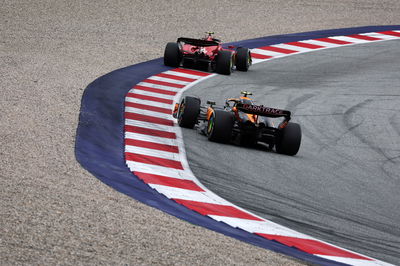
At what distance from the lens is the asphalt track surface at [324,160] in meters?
9.88

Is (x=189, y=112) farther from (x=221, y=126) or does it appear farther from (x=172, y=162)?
(x=172, y=162)

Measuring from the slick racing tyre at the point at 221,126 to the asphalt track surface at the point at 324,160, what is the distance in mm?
172

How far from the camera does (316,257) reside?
27.2 feet

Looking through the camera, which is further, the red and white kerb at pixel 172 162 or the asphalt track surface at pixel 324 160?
the asphalt track surface at pixel 324 160

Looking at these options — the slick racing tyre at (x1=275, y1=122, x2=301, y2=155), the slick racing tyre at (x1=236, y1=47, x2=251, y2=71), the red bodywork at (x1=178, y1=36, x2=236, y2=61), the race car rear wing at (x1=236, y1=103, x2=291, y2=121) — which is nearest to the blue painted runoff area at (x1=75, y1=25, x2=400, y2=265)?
the red bodywork at (x1=178, y1=36, x2=236, y2=61)

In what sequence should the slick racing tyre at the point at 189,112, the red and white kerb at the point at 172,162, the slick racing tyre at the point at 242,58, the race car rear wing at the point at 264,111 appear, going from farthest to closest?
1. the slick racing tyre at the point at 242,58
2. the slick racing tyre at the point at 189,112
3. the race car rear wing at the point at 264,111
4. the red and white kerb at the point at 172,162

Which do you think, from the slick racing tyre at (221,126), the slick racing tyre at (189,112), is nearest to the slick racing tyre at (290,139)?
the slick racing tyre at (221,126)

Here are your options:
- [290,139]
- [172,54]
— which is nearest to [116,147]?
[290,139]

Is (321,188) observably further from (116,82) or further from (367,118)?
(116,82)

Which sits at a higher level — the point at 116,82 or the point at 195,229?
the point at 195,229

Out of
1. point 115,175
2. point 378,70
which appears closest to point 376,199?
point 115,175

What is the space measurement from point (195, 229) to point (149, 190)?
204cm

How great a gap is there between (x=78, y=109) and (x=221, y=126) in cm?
306

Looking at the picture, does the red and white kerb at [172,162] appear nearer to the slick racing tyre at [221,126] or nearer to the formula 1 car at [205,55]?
the formula 1 car at [205,55]
